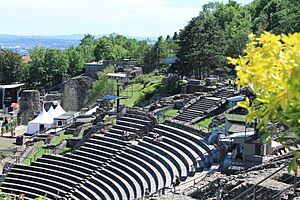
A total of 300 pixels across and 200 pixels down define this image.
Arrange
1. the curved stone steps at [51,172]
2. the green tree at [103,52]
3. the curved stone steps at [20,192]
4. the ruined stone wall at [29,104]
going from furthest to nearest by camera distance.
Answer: the green tree at [103,52], the ruined stone wall at [29,104], the curved stone steps at [51,172], the curved stone steps at [20,192]

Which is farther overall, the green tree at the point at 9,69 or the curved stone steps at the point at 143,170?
the green tree at the point at 9,69

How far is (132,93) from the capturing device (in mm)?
52656

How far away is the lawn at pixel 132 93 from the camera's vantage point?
48062 millimetres

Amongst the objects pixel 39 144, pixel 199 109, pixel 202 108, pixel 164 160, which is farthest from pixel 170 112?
pixel 164 160

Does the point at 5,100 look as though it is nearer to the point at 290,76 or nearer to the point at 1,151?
the point at 1,151

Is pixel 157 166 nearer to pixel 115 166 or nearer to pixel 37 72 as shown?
pixel 115 166

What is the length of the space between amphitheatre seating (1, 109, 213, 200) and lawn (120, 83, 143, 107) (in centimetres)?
1746

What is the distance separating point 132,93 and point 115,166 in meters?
27.3

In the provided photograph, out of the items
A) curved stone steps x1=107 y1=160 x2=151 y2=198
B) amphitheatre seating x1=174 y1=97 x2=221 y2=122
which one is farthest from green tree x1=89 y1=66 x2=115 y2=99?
curved stone steps x1=107 y1=160 x2=151 y2=198

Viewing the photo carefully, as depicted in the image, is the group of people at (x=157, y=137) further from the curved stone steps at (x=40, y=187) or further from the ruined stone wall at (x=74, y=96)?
the ruined stone wall at (x=74, y=96)

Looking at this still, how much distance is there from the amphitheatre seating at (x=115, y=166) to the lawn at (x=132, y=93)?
57.3 ft

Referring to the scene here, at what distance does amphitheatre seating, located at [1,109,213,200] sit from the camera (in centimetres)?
2247

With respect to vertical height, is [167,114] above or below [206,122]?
below

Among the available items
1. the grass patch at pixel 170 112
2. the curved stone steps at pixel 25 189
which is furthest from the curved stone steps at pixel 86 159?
the grass patch at pixel 170 112
